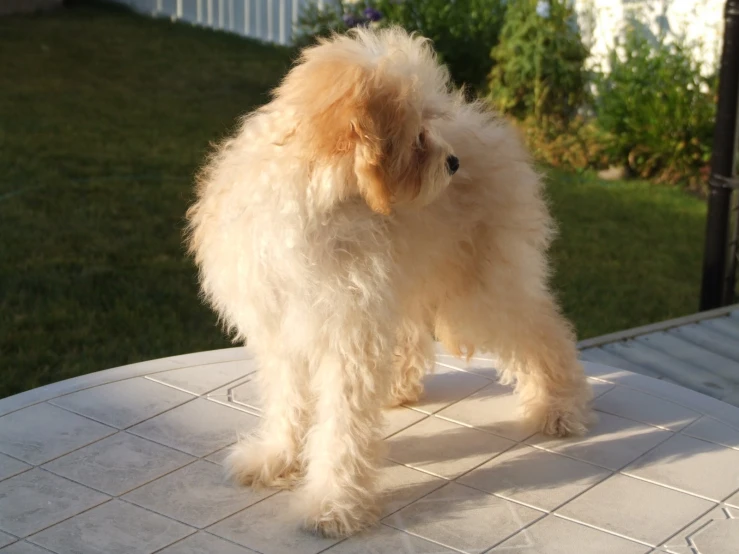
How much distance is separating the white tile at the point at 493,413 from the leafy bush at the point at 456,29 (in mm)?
6679

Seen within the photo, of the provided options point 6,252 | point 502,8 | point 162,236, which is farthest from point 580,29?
point 6,252

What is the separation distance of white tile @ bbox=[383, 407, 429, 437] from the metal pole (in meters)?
2.80

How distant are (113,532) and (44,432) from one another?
873 mm

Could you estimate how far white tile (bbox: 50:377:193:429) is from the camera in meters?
4.52

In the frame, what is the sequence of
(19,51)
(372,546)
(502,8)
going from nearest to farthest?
(372,546), (502,8), (19,51)

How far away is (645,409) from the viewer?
4.73m

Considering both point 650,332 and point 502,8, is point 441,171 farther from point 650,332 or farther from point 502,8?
point 502,8

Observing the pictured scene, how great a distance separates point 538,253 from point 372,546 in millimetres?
1421

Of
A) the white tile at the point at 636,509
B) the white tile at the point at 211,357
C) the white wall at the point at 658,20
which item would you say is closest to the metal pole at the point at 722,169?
the white tile at the point at 636,509

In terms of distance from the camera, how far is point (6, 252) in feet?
24.8

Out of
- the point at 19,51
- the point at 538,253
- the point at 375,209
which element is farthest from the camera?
the point at 19,51

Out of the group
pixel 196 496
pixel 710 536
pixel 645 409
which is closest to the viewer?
pixel 710 536

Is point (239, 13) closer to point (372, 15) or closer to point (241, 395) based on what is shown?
→ point (372, 15)

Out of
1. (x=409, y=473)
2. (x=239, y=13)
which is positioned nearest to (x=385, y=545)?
(x=409, y=473)
